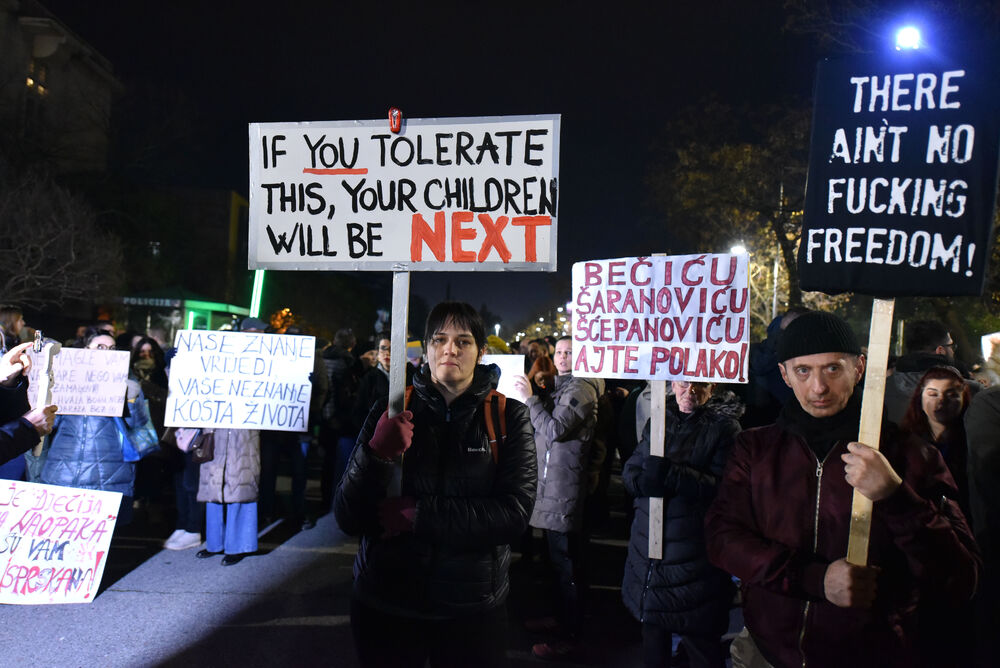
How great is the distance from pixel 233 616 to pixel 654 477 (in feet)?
10.6

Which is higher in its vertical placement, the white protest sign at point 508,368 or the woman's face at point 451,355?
the woman's face at point 451,355

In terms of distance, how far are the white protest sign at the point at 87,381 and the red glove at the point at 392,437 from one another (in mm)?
4262

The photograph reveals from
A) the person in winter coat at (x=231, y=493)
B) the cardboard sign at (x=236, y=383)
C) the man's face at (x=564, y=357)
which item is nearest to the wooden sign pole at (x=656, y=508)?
the man's face at (x=564, y=357)

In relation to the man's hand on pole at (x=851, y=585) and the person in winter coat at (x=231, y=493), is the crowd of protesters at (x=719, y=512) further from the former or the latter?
the person in winter coat at (x=231, y=493)

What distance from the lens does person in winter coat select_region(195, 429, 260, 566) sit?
19.2 feet

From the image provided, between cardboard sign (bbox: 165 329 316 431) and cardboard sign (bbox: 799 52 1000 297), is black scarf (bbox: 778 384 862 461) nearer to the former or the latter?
cardboard sign (bbox: 799 52 1000 297)

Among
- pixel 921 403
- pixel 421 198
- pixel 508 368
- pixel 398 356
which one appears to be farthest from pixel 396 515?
pixel 508 368

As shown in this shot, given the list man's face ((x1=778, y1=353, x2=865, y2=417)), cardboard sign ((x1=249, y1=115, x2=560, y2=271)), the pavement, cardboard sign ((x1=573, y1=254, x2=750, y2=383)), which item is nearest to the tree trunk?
the pavement

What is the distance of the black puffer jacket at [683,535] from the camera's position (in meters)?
3.36

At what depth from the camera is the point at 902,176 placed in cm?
232

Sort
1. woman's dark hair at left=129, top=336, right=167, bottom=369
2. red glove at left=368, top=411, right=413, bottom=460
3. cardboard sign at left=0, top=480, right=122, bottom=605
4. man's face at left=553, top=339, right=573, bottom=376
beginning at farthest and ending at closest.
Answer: woman's dark hair at left=129, top=336, right=167, bottom=369 < man's face at left=553, top=339, right=573, bottom=376 < cardboard sign at left=0, top=480, right=122, bottom=605 < red glove at left=368, top=411, right=413, bottom=460

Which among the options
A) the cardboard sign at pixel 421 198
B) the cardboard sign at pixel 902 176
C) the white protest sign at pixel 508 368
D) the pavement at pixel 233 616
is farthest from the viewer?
the white protest sign at pixel 508 368

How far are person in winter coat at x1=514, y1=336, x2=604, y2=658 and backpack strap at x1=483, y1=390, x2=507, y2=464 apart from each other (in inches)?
78.5

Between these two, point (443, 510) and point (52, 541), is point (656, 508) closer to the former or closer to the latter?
point (443, 510)
